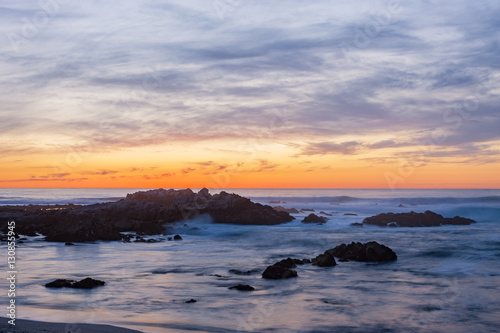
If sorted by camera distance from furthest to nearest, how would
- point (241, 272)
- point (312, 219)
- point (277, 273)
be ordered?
point (312, 219)
point (241, 272)
point (277, 273)

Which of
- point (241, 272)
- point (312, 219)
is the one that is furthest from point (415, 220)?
point (241, 272)

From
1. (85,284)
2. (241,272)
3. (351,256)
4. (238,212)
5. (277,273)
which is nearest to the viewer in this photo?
(85,284)

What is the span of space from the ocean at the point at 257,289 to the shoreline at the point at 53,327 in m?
0.29

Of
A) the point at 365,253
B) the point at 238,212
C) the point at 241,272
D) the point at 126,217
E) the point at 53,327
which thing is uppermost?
the point at 238,212

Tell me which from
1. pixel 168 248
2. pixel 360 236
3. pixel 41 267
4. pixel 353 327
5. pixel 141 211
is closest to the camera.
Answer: pixel 353 327

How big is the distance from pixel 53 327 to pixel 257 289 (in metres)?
7.50

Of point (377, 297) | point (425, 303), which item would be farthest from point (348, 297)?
point (425, 303)

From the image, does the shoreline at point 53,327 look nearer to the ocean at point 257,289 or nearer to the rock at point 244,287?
the ocean at point 257,289

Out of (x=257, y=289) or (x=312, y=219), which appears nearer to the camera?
(x=257, y=289)

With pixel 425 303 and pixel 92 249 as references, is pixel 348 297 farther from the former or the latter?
pixel 92 249

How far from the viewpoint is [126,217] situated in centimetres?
Answer: 3794

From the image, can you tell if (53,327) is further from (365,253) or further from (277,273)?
(365,253)

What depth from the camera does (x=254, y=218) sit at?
139 feet

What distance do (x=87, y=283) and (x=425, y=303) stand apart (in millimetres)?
11461
